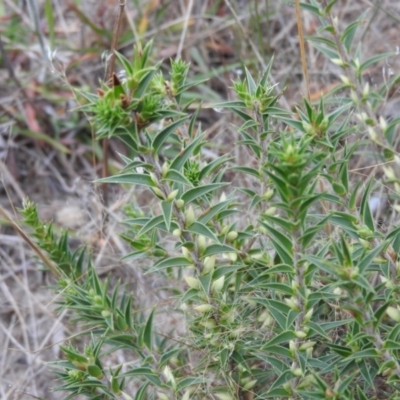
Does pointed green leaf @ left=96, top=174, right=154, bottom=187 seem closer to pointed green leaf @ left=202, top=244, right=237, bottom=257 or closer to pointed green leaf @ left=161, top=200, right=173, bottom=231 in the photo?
pointed green leaf @ left=161, top=200, right=173, bottom=231

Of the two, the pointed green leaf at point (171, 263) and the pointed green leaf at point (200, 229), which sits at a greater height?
the pointed green leaf at point (200, 229)

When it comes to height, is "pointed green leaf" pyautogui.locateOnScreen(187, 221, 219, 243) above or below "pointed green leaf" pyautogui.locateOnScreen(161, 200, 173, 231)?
below

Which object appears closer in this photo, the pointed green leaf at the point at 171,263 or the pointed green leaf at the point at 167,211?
the pointed green leaf at the point at 167,211

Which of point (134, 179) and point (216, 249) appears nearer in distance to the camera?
point (134, 179)

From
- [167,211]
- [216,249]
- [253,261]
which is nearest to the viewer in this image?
[167,211]

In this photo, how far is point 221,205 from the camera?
148 centimetres

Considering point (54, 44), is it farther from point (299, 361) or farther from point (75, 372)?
point (299, 361)

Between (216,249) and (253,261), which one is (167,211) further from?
(253,261)

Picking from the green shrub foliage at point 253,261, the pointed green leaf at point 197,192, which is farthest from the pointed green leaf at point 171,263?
the pointed green leaf at point 197,192

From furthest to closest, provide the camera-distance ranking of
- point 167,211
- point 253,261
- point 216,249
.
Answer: point 253,261 → point 216,249 → point 167,211

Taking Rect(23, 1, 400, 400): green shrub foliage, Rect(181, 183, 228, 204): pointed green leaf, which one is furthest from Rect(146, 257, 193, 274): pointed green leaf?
Rect(181, 183, 228, 204): pointed green leaf

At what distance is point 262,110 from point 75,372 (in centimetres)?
78

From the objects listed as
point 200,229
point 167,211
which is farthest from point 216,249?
point 167,211

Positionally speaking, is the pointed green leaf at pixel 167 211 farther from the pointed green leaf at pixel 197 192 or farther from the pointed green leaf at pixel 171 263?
the pointed green leaf at pixel 171 263
